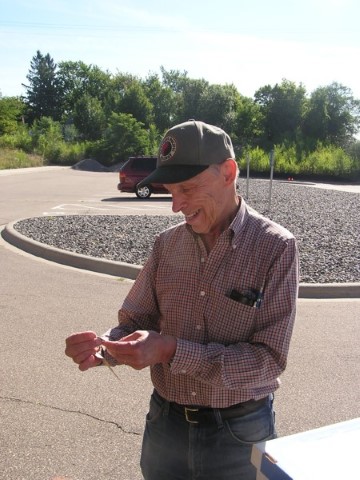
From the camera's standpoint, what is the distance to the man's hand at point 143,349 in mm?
1547

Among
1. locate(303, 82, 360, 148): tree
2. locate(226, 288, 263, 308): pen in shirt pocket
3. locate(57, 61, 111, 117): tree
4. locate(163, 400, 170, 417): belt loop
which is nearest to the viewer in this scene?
locate(226, 288, 263, 308): pen in shirt pocket

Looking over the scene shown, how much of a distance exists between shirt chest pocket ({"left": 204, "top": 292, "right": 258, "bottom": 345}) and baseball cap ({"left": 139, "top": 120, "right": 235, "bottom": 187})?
1.39 feet

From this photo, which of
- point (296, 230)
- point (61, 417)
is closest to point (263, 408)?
point (61, 417)

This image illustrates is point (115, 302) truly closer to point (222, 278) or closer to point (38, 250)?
point (38, 250)

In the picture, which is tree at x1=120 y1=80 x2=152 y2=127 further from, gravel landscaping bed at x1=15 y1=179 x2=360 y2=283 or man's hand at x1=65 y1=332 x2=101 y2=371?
man's hand at x1=65 y1=332 x2=101 y2=371

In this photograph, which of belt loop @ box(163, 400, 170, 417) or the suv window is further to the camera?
the suv window

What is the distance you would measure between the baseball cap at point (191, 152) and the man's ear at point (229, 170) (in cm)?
2

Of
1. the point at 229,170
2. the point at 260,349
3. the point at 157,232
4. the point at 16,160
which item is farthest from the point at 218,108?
the point at 260,349

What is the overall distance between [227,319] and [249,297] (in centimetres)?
11

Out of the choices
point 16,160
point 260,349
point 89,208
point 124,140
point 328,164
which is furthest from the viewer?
point 124,140

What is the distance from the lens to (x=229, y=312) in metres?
1.71

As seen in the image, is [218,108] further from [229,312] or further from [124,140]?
[229,312]

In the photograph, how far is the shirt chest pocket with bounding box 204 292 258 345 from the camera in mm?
1699

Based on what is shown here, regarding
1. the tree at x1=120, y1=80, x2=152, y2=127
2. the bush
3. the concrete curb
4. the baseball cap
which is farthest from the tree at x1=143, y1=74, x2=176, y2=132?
the baseball cap
